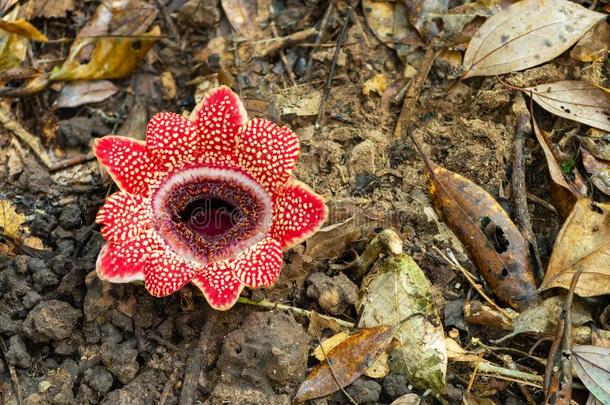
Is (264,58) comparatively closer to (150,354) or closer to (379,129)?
(379,129)

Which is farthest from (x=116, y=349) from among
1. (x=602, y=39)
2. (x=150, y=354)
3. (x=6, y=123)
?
(x=602, y=39)

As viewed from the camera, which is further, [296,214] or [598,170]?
[598,170]

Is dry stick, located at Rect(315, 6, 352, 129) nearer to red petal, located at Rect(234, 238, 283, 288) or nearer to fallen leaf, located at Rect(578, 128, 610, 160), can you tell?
red petal, located at Rect(234, 238, 283, 288)

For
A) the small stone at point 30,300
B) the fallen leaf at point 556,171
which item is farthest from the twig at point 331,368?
the fallen leaf at point 556,171

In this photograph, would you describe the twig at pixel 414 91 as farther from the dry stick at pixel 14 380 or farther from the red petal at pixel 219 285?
the dry stick at pixel 14 380

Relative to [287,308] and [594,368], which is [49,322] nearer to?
[287,308]

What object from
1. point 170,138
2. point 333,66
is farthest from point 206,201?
point 333,66

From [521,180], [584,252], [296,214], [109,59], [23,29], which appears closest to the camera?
[296,214]
